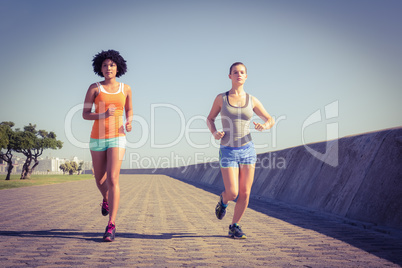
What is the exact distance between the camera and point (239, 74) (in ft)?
17.2

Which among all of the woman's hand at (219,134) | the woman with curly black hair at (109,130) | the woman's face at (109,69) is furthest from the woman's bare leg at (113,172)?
the woman's hand at (219,134)

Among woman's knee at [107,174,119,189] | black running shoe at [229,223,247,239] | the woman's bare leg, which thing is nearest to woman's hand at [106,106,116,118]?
the woman's bare leg

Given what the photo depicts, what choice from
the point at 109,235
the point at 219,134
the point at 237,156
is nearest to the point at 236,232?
the point at 237,156

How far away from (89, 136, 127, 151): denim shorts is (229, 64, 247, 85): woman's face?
67.7 inches

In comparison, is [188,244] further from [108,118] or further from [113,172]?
[108,118]

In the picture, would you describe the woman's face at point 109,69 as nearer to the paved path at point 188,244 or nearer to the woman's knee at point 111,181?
the woman's knee at point 111,181

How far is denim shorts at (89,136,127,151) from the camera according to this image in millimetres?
5207

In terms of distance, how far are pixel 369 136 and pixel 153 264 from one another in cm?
577

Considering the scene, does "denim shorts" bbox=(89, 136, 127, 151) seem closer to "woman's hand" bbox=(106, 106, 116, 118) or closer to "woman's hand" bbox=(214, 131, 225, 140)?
"woman's hand" bbox=(106, 106, 116, 118)

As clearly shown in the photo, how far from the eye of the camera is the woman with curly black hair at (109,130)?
520 cm

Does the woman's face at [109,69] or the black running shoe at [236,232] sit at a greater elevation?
the woman's face at [109,69]

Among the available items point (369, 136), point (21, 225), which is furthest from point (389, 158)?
point (21, 225)

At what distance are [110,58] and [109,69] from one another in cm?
25

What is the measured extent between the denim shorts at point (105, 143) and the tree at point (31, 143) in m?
47.0
